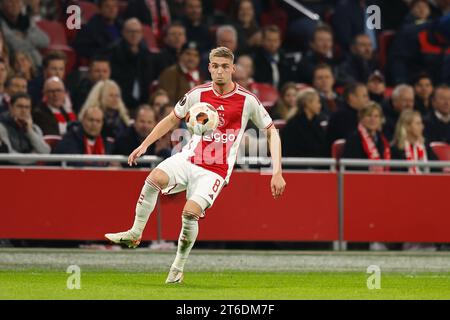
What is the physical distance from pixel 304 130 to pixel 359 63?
3.95 metres

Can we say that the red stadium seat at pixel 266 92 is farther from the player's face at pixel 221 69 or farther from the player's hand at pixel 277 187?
the player's hand at pixel 277 187

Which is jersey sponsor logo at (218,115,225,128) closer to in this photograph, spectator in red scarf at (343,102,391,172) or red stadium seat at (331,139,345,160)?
spectator in red scarf at (343,102,391,172)

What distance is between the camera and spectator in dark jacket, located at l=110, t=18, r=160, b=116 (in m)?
20.2

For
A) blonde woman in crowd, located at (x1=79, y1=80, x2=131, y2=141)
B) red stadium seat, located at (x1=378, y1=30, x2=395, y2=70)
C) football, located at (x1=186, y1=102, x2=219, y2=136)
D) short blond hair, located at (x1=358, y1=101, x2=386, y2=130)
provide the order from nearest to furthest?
football, located at (x1=186, y1=102, x2=219, y2=136) < blonde woman in crowd, located at (x1=79, y1=80, x2=131, y2=141) < short blond hair, located at (x1=358, y1=101, x2=386, y2=130) < red stadium seat, located at (x1=378, y1=30, x2=395, y2=70)

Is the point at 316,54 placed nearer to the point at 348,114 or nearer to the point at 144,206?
the point at 348,114

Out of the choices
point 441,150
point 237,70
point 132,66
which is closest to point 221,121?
point 237,70

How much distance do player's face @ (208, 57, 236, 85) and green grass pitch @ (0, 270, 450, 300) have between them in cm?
216

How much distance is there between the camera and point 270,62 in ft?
70.3

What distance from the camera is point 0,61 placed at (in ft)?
60.3

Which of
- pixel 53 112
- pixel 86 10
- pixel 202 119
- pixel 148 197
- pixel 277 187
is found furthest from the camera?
pixel 86 10

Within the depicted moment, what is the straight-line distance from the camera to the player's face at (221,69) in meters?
13.0

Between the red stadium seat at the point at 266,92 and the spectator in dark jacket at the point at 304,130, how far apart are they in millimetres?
1807

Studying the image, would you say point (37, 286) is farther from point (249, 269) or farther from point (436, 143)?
point (436, 143)

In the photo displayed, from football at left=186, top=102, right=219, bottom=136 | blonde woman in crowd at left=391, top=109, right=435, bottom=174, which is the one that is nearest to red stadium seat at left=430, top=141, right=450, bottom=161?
blonde woman in crowd at left=391, top=109, right=435, bottom=174
